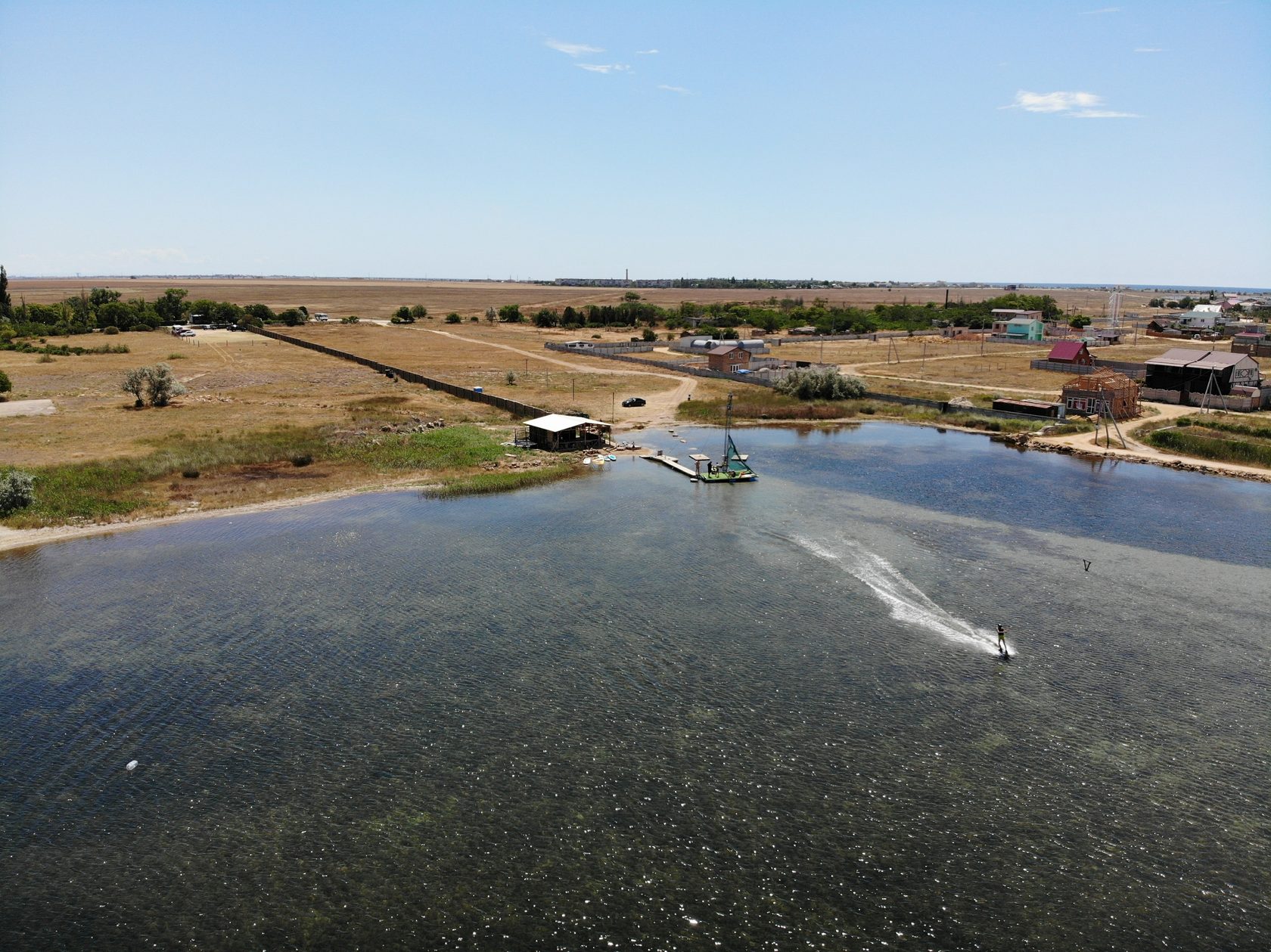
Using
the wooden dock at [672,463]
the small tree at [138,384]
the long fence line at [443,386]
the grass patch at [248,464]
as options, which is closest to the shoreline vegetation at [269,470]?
the grass patch at [248,464]

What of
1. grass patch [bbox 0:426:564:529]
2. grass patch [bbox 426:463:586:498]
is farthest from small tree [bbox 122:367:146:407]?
grass patch [bbox 426:463:586:498]

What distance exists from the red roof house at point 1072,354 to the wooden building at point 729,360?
39061mm

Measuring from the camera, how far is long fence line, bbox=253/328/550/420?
7300cm

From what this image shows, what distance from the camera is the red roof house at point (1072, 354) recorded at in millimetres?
100125

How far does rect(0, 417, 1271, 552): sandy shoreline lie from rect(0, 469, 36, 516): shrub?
268 cm

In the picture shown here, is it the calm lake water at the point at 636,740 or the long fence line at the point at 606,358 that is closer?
the calm lake water at the point at 636,740

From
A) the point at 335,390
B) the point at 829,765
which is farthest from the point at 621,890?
the point at 335,390

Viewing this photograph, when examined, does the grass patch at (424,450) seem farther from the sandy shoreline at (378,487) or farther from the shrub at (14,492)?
the shrub at (14,492)

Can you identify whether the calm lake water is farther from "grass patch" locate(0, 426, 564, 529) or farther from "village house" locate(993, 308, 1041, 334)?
"village house" locate(993, 308, 1041, 334)

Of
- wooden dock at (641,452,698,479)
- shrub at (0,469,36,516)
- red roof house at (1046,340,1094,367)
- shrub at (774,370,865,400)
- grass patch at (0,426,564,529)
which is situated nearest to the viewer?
shrub at (0,469,36,516)

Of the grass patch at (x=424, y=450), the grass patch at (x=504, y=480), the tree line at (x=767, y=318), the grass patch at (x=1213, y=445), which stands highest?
the tree line at (x=767, y=318)

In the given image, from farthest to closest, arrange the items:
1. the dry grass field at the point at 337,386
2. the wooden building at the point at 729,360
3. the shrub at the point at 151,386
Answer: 1. the wooden building at the point at 729,360
2. the shrub at the point at 151,386
3. the dry grass field at the point at 337,386

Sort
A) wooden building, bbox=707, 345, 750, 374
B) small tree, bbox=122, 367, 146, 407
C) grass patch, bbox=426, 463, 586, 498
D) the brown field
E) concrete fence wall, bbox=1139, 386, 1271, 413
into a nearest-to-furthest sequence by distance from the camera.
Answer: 1. grass patch, bbox=426, 463, 586, 498
2. the brown field
3. concrete fence wall, bbox=1139, 386, 1271, 413
4. small tree, bbox=122, 367, 146, 407
5. wooden building, bbox=707, 345, 750, 374

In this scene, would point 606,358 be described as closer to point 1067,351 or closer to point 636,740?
point 1067,351
